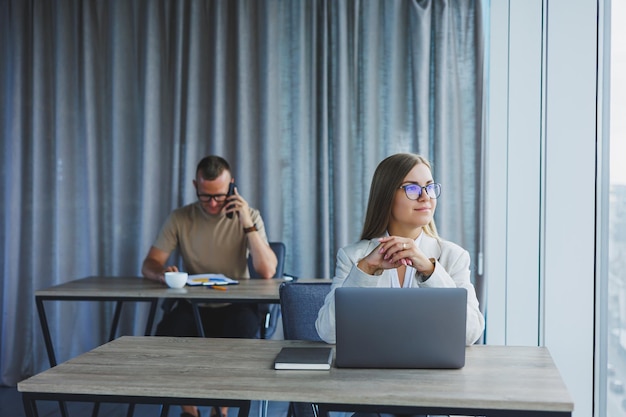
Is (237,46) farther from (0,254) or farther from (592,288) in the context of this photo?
(592,288)

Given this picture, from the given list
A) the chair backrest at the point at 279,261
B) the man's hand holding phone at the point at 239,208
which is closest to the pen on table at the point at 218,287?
the man's hand holding phone at the point at 239,208

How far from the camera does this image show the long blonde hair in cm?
222

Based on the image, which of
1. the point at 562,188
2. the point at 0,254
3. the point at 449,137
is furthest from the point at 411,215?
the point at 0,254

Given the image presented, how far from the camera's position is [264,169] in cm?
455

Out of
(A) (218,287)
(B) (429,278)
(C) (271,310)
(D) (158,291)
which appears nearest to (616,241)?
(B) (429,278)

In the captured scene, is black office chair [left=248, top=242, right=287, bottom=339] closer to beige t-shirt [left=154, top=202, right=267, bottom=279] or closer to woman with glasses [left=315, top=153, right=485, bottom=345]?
beige t-shirt [left=154, top=202, right=267, bottom=279]

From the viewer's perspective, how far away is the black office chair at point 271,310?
368 cm

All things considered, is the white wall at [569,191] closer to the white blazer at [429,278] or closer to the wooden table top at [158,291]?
the white blazer at [429,278]

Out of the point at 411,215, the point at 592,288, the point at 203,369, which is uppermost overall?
the point at 411,215

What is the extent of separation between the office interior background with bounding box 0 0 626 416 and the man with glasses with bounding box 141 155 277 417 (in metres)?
0.69

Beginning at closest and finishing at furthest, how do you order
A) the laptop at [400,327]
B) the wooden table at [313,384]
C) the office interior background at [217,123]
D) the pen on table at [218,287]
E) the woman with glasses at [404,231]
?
the wooden table at [313,384]
the laptop at [400,327]
the woman with glasses at [404,231]
the pen on table at [218,287]
the office interior background at [217,123]

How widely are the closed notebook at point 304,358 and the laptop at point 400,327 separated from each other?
0.17 ft

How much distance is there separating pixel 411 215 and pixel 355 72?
247cm

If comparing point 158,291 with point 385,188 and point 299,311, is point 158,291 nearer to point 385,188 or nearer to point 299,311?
point 299,311
